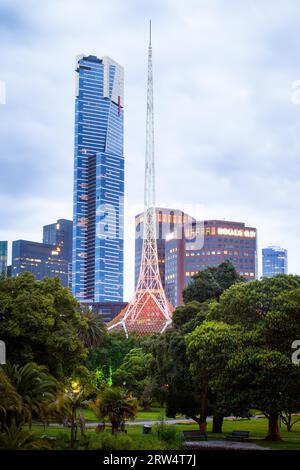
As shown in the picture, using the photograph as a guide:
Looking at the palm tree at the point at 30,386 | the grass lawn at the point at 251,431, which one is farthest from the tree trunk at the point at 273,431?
the palm tree at the point at 30,386

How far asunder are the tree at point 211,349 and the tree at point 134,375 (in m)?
30.2

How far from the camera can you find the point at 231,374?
4166cm

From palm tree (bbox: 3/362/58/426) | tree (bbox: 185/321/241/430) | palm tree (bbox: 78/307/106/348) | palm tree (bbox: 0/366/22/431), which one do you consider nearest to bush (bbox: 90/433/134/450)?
palm tree (bbox: 0/366/22/431)

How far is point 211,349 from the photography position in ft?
141

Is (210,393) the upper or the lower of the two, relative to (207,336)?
lower

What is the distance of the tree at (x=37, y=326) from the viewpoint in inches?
1957

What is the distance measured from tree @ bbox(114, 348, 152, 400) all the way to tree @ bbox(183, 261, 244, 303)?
15989mm

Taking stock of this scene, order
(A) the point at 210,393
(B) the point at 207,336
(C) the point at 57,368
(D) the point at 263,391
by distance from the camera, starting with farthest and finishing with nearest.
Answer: (C) the point at 57,368, (A) the point at 210,393, (B) the point at 207,336, (D) the point at 263,391

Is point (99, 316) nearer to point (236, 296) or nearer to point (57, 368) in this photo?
point (57, 368)

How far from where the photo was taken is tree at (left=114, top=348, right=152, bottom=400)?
76.1 meters

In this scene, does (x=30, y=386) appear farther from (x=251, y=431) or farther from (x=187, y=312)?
(x=187, y=312)

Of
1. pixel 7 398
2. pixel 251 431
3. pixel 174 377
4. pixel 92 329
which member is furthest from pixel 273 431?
pixel 92 329

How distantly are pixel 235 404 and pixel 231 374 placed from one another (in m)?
1.65
